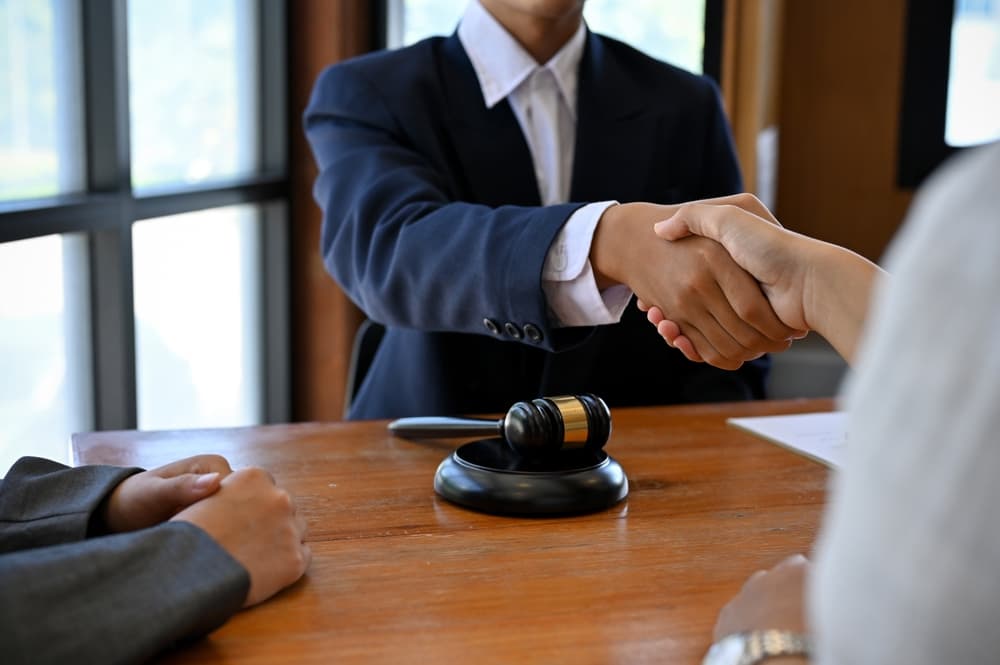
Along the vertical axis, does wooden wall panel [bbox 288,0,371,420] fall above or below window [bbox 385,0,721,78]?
below

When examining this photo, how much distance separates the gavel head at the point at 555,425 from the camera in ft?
3.46

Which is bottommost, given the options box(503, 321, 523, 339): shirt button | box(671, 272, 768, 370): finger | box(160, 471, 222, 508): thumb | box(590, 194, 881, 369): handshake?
box(160, 471, 222, 508): thumb

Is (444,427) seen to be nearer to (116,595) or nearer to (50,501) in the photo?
(50,501)

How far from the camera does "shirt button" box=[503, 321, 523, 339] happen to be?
1401mm

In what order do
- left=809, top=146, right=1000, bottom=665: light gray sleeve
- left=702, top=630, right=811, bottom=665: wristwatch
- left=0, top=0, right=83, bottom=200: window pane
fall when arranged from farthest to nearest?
left=0, top=0, right=83, bottom=200: window pane < left=702, top=630, right=811, bottom=665: wristwatch < left=809, top=146, right=1000, bottom=665: light gray sleeve

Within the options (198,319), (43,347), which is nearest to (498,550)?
(43,347)

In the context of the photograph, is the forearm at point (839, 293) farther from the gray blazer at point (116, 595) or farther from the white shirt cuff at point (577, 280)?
the gray blazer at point (116, 595)

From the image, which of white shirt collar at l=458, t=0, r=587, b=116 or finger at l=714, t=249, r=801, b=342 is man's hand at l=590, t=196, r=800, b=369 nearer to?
finger at l=714, t=249, r=801, b=342

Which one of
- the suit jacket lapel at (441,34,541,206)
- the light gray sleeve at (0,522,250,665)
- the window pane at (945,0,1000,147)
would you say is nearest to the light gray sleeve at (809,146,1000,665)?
the light gray sleeve at (0,522,250,665)

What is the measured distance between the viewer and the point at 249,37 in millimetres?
2889

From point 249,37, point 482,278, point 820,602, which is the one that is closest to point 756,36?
point 249,37

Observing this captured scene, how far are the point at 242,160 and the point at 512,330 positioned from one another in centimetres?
167

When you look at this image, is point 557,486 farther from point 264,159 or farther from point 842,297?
point 264,159

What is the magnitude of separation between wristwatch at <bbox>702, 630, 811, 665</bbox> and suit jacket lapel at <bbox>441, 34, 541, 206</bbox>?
1242 mm
